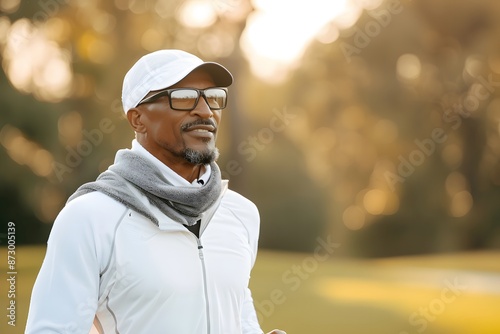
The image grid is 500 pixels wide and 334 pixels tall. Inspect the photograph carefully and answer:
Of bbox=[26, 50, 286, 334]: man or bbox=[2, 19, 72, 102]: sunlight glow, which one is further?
bbox=[2, 19, 72, 102]: sunlight glow

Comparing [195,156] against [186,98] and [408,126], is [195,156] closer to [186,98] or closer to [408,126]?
[186,98]

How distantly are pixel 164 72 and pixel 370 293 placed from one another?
14727 millimetres

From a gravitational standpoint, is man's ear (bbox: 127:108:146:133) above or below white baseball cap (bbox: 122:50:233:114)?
below

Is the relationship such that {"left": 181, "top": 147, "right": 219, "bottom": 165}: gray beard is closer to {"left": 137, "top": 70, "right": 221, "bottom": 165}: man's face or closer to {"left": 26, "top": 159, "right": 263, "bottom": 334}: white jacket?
{"left": 137, "top": 70, "right": 221, "bottom": 165}: man's face

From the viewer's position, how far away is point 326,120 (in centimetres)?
2561

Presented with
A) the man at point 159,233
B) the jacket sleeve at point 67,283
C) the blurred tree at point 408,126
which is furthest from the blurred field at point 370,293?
the jacket sleeve at point 67,283

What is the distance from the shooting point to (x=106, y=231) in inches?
83.9

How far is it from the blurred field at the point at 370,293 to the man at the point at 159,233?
10001 millimetres

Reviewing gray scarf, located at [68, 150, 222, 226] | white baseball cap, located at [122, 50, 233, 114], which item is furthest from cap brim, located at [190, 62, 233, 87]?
gray scarf, located at [68, 150, 222, 226]

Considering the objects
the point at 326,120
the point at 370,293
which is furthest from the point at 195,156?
the point at 326,120

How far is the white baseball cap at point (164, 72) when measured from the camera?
92.0 inches

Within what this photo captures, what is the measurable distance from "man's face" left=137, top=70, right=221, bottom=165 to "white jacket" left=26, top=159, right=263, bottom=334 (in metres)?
0.18

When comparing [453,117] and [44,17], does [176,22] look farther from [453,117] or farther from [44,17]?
[453,117]

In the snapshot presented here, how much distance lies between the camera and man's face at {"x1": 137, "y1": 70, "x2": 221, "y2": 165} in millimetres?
2344
